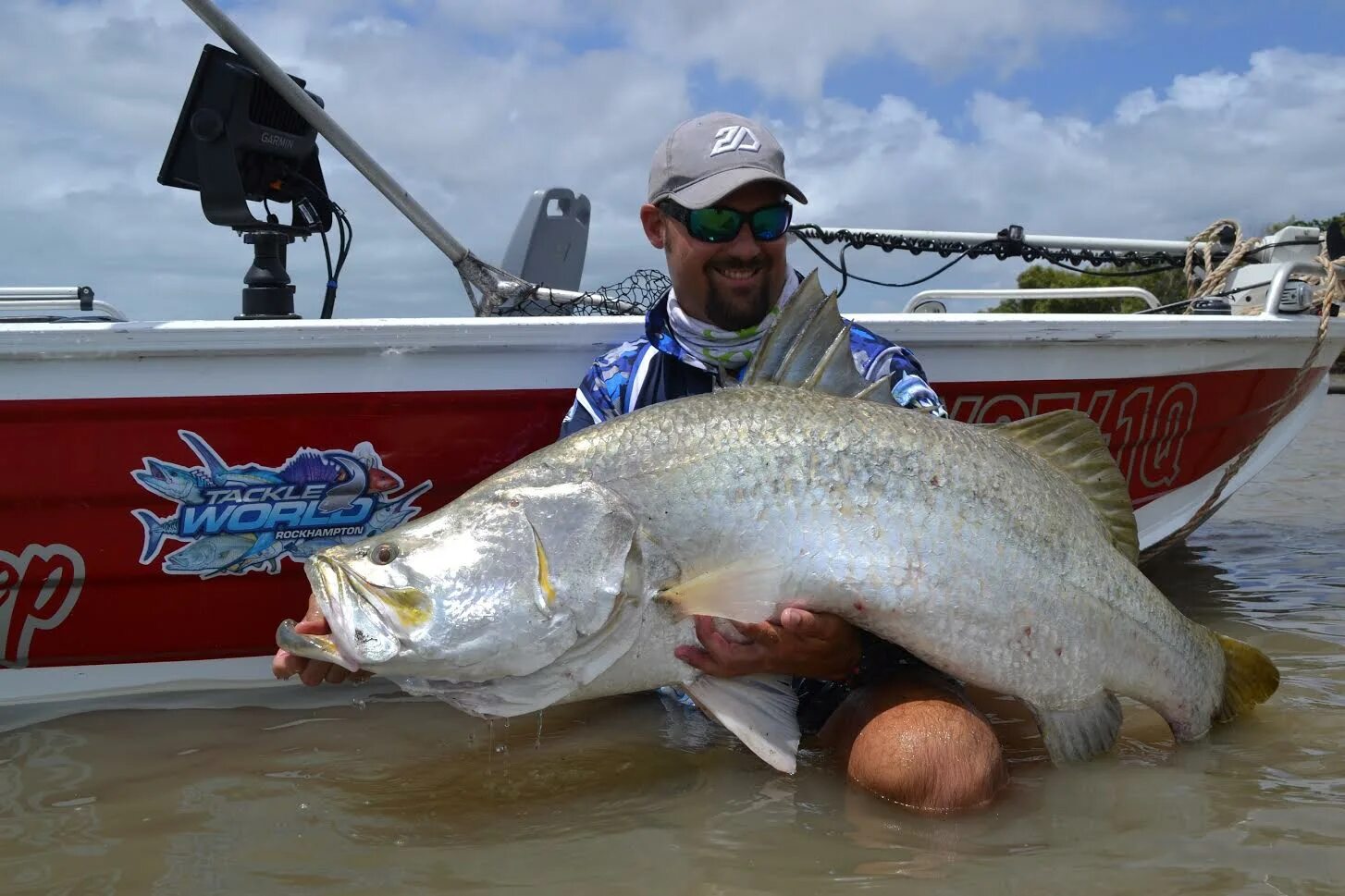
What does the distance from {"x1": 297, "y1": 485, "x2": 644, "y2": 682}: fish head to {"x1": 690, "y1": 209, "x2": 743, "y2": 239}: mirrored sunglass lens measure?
3.66 feet

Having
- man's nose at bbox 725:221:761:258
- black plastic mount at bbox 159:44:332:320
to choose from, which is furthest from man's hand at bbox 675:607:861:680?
black plastic mount at bbox 159:44:332:320

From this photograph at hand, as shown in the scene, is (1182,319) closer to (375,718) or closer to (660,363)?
(660,363)

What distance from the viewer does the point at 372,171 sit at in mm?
4629

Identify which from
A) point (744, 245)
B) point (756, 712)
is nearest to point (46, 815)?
point (756, 712)

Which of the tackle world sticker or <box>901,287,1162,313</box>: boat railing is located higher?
<box>901,287,1162,313</box>: boat railing

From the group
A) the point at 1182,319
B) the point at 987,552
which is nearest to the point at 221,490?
the point at 987,552

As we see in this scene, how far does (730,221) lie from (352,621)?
1.66 meters

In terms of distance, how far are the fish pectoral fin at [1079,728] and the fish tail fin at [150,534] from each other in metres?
2.63

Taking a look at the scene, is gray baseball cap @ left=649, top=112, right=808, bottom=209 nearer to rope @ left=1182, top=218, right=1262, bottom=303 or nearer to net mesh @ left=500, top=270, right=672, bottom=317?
net mesh @ left=500, top=270, right=672, bottom=317

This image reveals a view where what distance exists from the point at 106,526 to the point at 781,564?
2199mm

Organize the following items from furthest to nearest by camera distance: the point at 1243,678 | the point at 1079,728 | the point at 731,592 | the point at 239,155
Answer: the point at 239,155 → the point at 1243,678 → the point at 1079,728 → the point at 731,592

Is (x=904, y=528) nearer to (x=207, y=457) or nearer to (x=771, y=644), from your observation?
(x=771, y=644)

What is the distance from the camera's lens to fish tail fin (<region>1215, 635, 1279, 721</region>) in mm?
2996

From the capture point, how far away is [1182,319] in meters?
4.32
